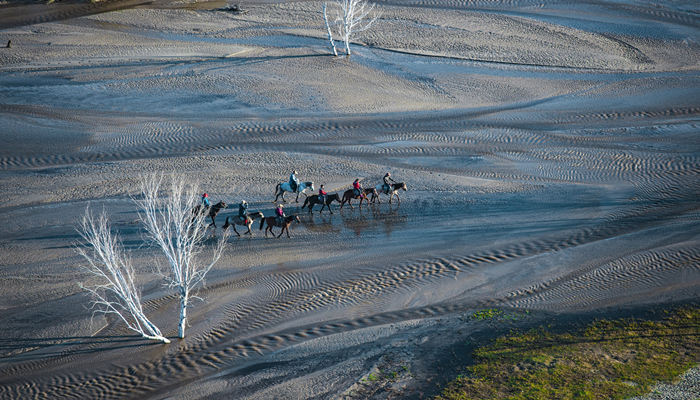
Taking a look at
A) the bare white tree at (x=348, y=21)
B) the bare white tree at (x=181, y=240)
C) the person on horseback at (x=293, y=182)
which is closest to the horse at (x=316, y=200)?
the person on horseback at (x=293, y=182)

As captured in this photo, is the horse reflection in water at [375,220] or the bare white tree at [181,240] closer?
the bare white tree at [181,240]

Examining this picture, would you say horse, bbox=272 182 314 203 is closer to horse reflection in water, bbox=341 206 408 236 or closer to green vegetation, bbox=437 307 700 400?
horse reflection in water, bbox=341 206 408 236

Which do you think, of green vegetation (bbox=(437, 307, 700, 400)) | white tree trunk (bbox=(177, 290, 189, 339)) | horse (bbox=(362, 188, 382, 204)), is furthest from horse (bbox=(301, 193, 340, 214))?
green vegetation (bbox=(437, 307, 700, 400))

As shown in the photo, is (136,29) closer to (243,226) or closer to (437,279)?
(243,226)

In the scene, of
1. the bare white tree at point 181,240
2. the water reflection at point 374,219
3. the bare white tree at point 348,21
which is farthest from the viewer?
the bare white tree at point 348,21

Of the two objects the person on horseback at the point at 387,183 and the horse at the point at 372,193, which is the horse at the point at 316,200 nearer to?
the horse at the point at 372,193

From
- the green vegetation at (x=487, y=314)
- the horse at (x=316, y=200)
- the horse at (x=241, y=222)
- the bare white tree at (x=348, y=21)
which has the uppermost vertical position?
the bare white tree at (x=348, y=21)

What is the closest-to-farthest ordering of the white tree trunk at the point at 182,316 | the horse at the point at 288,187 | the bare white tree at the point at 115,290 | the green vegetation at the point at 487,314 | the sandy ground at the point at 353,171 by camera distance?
the bare white tree at the point at 115,290 < the white tree trunk at the point at 182,316 < the sandy ground at the point at 353,171 < the green vegetation at the point at 487,314 < the horse at the point at 288,187

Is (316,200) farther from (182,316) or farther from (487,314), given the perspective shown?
(487,314)
